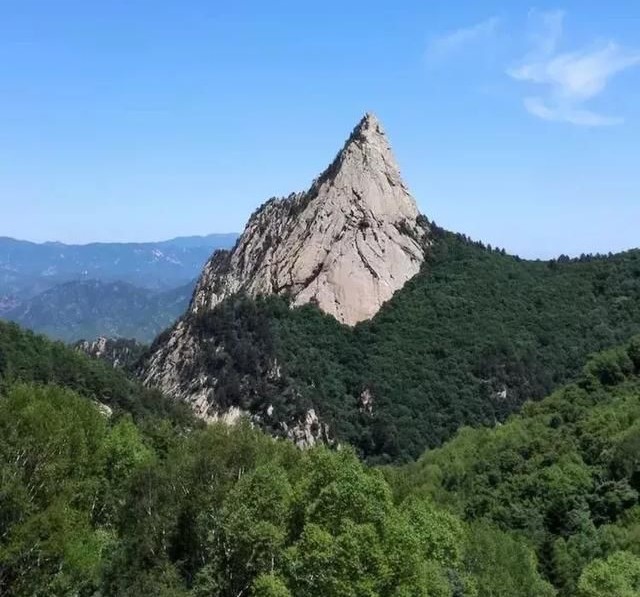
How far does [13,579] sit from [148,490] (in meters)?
5.82

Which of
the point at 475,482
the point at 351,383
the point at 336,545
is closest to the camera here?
the point at 336,545

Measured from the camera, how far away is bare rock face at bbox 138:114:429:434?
405 ft

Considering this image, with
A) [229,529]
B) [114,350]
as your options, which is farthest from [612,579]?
[114,350]

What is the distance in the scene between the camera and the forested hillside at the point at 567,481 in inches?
1930

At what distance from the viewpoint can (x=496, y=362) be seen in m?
126

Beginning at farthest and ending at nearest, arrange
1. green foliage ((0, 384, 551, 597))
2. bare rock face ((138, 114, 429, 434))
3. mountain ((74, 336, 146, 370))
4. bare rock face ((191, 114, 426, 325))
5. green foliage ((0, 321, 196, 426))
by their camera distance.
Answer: mountain ((74, 336, 146, 370)) → bare rock face ((191, 114, 426, 325)) → bare rock face ((138, 114, 429, 434)) → green foliage ((0, 321, 196, 426)) → green foliage ((0, 384, 551, 597))

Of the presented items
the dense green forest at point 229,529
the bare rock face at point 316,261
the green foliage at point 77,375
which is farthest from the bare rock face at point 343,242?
the dense green forest at point 229,529

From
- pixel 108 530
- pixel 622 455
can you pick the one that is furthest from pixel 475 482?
pixel 108 530

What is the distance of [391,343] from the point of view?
131 meters

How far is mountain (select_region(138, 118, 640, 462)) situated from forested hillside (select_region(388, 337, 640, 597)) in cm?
3356

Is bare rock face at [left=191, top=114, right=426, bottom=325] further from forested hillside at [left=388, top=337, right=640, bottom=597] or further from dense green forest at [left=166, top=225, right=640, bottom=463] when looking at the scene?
forested hillside at [left=388, top=337, right=640, bottom=597]

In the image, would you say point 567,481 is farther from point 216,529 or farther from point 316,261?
point 316,261

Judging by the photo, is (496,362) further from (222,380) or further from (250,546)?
(250,546)

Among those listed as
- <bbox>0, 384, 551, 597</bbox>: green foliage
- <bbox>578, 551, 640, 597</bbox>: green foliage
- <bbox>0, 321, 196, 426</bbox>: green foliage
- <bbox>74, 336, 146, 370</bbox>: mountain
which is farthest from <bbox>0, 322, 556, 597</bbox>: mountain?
<bbox>74, 336, 146, 370</bbox>: mountain
